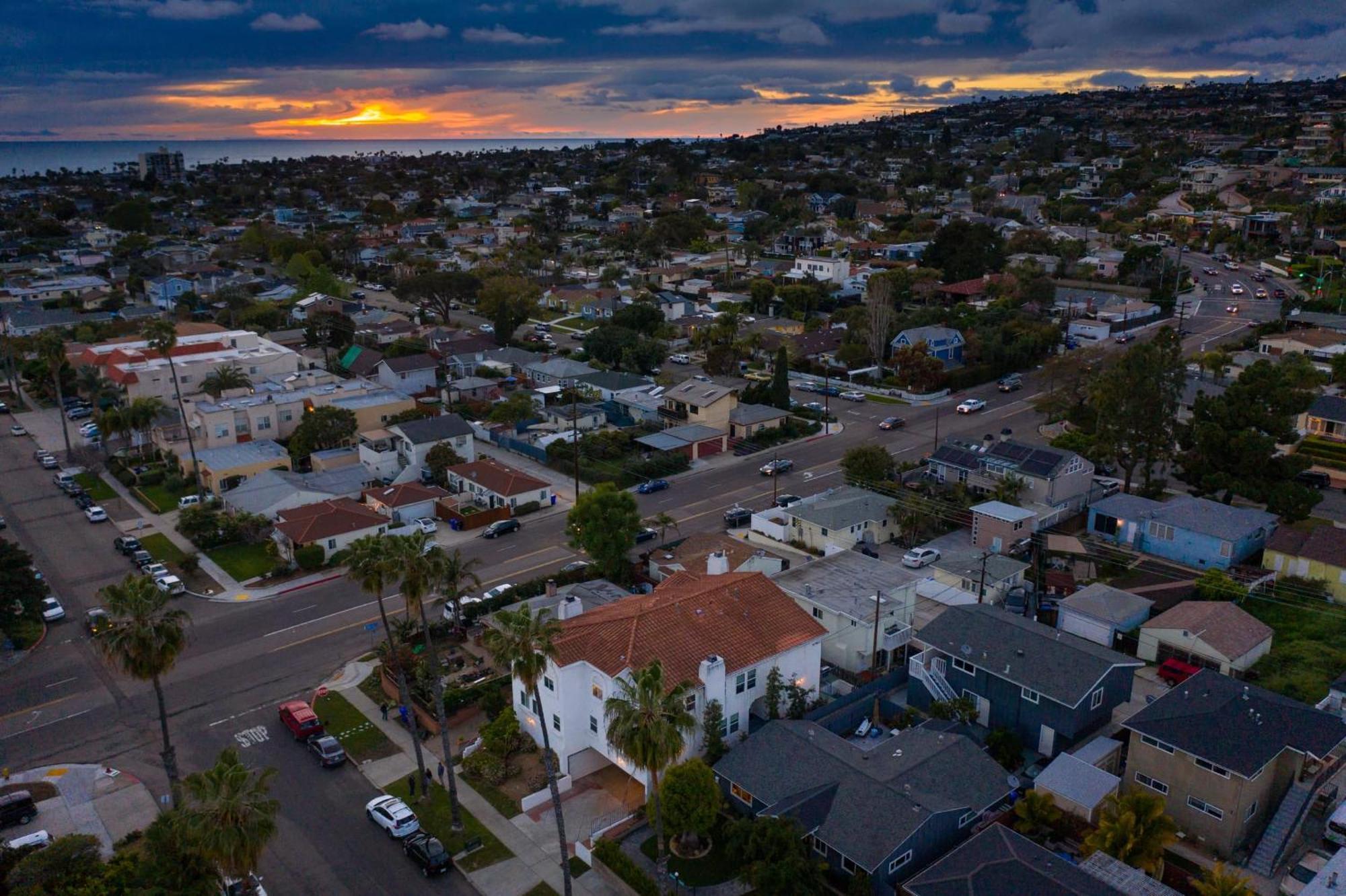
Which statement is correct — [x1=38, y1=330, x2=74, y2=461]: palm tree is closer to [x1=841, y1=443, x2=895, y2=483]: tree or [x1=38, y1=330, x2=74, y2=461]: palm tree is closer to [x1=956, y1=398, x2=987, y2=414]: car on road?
[x1=841, y1=443, x2=895, y2=483]: tree

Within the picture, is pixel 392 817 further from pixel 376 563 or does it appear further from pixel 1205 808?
pixel 1205 808

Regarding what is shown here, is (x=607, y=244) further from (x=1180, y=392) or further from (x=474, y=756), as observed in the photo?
(x=474, y=756)

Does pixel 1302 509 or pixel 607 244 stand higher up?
pixel 607 244

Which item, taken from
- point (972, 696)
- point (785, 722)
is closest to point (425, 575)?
point (785, 722)

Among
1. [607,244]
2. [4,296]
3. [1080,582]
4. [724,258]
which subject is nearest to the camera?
[1080,582]

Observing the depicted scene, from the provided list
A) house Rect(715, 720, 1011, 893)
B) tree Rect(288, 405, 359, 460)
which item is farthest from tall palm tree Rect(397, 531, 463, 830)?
tree Rect(288, 405, 359, 460)

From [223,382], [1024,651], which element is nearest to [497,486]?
[223,382]

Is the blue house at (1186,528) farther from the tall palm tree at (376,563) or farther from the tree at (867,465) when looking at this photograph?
the tall palm tree at (376,563)
